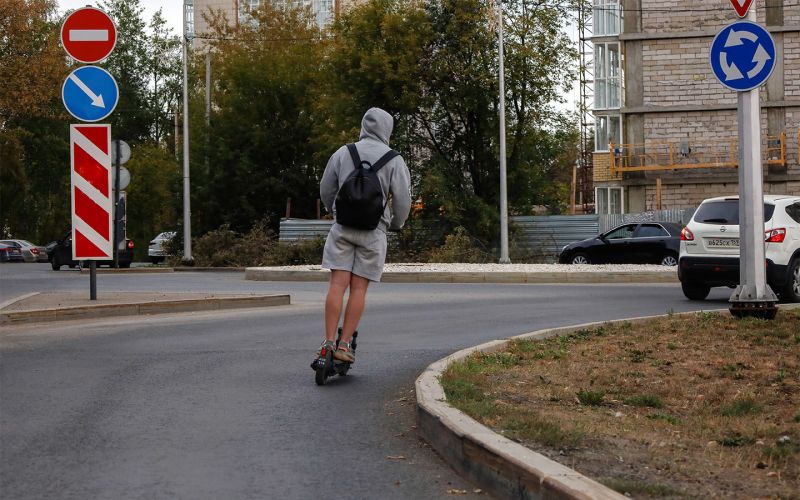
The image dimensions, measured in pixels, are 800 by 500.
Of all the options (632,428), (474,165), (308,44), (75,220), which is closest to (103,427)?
(632,428)

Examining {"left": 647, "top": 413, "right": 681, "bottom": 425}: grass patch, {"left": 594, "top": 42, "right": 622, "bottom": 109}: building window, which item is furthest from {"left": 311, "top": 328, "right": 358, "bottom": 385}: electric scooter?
{"left": 594, "top": 42, "right": 622, "bottom": 109}: building window

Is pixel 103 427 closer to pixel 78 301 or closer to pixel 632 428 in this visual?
pixel 632 428

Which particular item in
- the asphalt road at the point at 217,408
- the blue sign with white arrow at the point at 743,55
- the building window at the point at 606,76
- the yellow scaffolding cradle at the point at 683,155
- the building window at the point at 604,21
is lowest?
the asphalt road at the point at 217,408

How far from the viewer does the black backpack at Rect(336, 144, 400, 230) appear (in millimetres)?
7695

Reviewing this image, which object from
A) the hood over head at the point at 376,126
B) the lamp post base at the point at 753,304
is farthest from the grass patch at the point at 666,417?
the lamp post base at the point at 753,304

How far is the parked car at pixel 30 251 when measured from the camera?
58719mm

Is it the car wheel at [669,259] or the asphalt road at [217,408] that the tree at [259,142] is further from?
the asphalt road at [217,408]

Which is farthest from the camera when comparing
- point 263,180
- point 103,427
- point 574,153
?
point 574,153

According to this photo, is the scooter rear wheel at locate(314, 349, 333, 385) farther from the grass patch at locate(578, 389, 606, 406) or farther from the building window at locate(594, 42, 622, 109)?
the building window at locate(594, 42, 622, 109)

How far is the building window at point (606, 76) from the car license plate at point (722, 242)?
1341 inches

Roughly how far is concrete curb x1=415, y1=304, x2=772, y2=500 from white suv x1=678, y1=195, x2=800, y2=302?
33.1 feet

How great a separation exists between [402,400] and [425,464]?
184 centimetres

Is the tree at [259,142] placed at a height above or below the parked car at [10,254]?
above

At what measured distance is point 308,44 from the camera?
46.8 m
